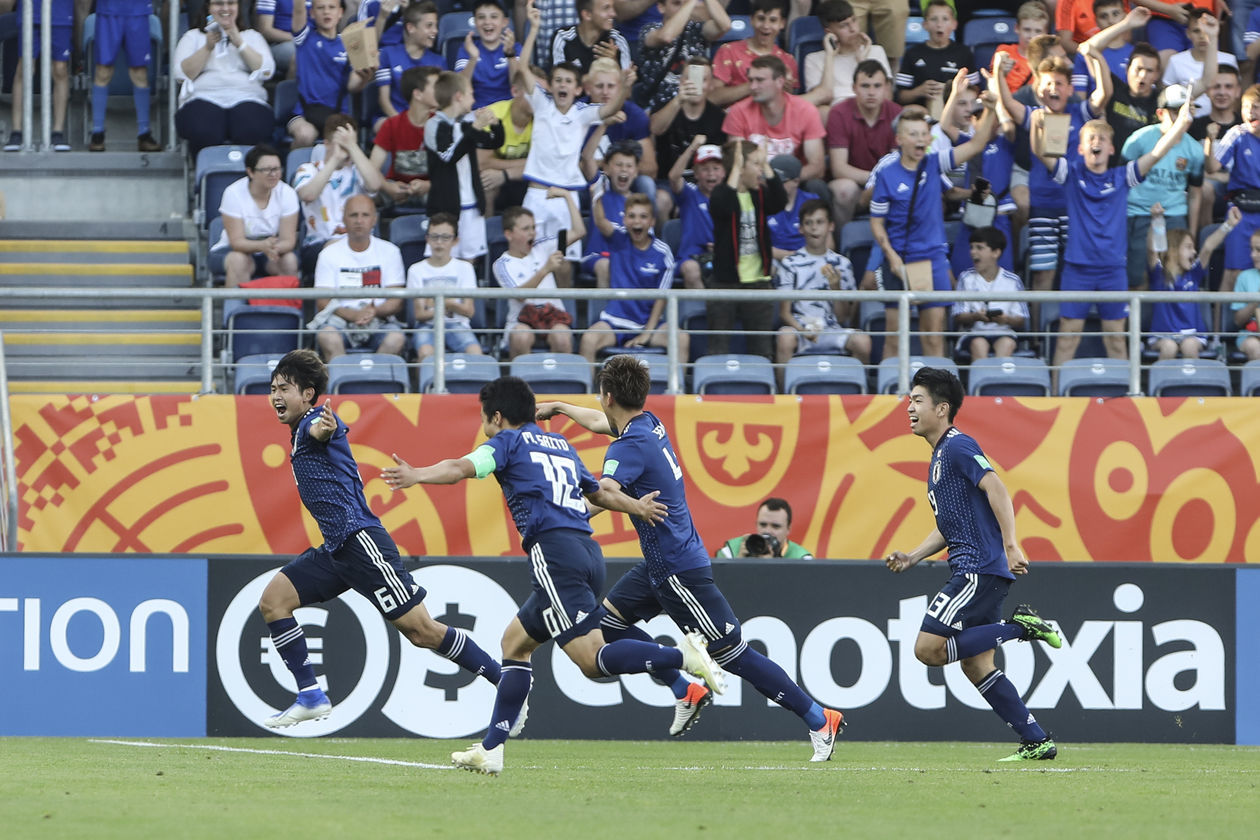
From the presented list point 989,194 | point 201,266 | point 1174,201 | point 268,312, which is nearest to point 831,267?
point 989,194

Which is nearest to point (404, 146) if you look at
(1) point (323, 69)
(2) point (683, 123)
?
(1) point (323, 69)

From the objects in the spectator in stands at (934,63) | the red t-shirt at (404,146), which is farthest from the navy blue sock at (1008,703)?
the spectator in stands at (934,63)

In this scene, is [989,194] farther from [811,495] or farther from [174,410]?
[174,410]

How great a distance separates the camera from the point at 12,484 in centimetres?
1345

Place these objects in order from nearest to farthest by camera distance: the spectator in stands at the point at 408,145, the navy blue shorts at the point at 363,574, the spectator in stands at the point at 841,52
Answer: the navy blue shorts at the point at 363,574, the spectator in stands at the point at 408,145, the spectator in stands at the point at 841,52

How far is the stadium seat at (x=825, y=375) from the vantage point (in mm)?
14742

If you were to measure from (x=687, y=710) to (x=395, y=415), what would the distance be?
18.0 ft

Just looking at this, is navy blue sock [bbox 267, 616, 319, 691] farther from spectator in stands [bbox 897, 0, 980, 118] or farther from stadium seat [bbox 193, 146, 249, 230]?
spectator in stands [bbox 897, 0, 980, 118]

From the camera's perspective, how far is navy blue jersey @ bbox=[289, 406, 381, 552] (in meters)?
10.1

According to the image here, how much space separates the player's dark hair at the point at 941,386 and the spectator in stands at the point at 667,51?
6.84 meters

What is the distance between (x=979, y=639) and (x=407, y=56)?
28.8 feet

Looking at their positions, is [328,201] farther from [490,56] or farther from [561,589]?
[561,589]

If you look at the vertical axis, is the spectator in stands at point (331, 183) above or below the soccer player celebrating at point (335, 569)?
above

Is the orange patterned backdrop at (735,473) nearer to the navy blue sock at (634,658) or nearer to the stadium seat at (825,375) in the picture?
the stadium seat at (825,375)
